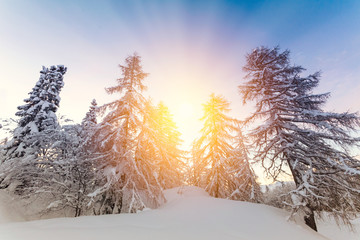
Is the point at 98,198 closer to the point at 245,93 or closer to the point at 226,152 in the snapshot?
the point at 226,152

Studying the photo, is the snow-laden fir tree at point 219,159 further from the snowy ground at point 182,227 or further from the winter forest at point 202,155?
the snowy ground at point 182,227

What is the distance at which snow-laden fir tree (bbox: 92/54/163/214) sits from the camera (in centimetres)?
947

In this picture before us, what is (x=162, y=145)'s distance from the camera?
13398 mm

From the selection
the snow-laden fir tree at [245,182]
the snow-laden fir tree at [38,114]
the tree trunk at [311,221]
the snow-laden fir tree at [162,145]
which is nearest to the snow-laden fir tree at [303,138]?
the tree trunk at [311,221]

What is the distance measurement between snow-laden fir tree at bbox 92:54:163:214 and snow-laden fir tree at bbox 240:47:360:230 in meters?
7.39

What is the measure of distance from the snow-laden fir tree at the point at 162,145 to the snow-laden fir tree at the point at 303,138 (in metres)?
6.74

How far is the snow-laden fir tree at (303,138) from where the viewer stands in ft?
23.5

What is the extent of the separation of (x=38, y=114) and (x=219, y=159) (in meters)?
18.2

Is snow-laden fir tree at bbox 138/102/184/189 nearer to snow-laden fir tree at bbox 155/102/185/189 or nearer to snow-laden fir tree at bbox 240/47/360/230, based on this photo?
snow-laden fir tree at bbox 155/102/185/189

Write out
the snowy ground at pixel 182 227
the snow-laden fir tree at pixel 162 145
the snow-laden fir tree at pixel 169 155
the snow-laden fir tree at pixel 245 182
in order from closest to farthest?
the snowy ground at pixel 182 227 < the snow-laden fir tree at pixel 162 145 < the snow-laden fir tree at pixel 245 182 < the snow-laden fir tree at pixel 169 155

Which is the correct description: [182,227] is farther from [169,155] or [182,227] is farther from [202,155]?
[169,155]

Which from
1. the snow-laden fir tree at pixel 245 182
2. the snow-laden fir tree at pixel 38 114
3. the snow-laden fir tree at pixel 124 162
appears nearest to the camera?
the snow-laden fir tree at pixel 124 162

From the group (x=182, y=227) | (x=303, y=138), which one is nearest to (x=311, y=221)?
(x=303, y=138)

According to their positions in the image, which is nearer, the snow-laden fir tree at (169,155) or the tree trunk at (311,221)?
the tree trunk at (311,221)
